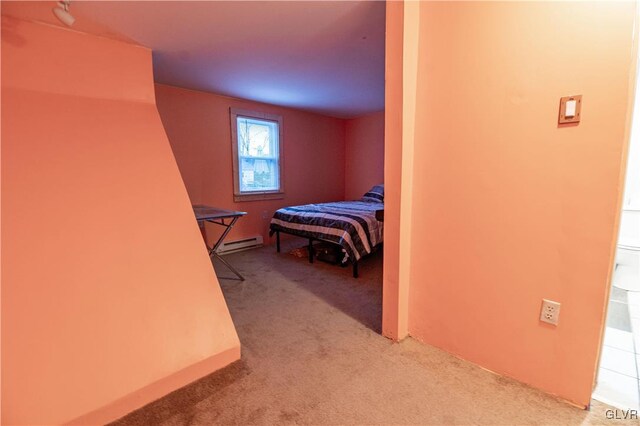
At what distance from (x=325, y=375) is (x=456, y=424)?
0.64m

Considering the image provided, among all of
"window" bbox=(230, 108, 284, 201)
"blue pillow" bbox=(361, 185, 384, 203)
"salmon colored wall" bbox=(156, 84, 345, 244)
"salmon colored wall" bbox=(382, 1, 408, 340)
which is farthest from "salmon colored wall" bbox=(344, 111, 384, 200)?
"salmon colored wall" bbox=(382, 1, 408, 340)

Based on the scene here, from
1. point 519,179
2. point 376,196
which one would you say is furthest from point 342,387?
point 376,196

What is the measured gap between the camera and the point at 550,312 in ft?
4.25

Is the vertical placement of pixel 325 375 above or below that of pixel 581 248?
below

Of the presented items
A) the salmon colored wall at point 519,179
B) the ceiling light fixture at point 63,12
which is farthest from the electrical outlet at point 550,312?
the ceiling light fixture at point 63,12

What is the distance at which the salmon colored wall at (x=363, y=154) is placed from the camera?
493 cm

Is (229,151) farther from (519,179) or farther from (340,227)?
(519,179)

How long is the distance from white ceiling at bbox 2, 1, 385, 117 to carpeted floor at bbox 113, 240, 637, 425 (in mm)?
2118

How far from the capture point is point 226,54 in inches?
93.9

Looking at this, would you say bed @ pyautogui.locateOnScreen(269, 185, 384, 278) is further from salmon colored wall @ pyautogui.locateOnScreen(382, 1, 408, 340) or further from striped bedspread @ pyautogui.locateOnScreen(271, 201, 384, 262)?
salmon colored wall @ pyautogui.locateOnScreen(382, 1, 408, 340)

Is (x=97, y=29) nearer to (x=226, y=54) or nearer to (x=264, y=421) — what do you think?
(x=226, y=54)

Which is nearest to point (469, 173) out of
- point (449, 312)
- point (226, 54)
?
point (449, 312)

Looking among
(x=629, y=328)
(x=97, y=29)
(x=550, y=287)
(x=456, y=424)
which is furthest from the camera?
(x=629, y=328)

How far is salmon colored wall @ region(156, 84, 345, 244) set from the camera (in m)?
3.48
